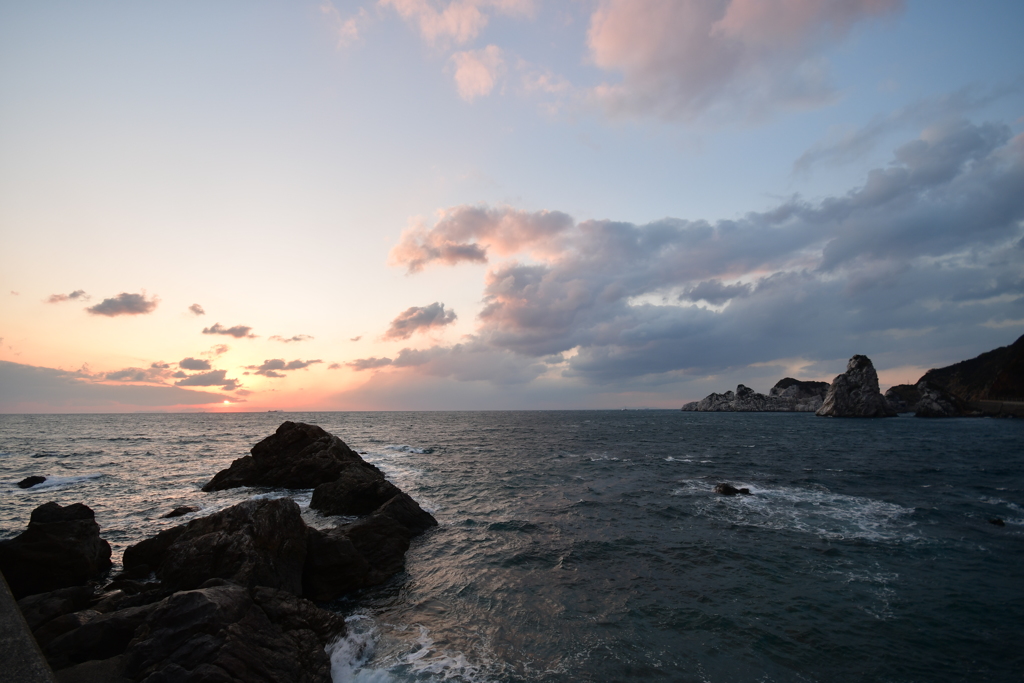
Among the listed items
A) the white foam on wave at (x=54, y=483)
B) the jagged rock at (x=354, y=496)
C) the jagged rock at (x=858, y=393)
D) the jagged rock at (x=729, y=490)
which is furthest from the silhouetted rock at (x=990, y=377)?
the white foam on wave at (x=54, y=483)

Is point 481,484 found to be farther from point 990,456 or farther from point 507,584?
point 990,456

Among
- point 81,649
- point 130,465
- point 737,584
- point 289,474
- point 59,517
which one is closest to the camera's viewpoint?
point 81,649

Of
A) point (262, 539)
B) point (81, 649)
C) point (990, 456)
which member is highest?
point (262, 539)

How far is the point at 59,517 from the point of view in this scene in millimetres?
16984

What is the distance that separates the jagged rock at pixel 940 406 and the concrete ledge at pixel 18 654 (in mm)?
193726

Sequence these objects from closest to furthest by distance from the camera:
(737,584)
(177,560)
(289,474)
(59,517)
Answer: (177,560), (737,584), (59,517), (289,474)

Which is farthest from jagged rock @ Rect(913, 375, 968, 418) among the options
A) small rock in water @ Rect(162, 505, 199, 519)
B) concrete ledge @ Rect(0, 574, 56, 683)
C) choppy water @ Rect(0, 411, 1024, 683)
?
concrete ledge @ Rect(0, 574, 56, 683)

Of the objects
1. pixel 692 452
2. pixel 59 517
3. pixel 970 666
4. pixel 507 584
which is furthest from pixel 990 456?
pixel 59 517

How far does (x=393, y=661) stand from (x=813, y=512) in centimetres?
2560

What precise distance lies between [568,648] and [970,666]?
35.8 feet

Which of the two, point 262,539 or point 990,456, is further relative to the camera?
point 990,456

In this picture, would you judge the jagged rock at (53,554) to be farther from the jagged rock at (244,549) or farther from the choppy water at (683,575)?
the choppy water at (683,575)

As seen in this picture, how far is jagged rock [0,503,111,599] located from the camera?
14742 millimetres

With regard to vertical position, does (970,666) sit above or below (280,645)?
below
